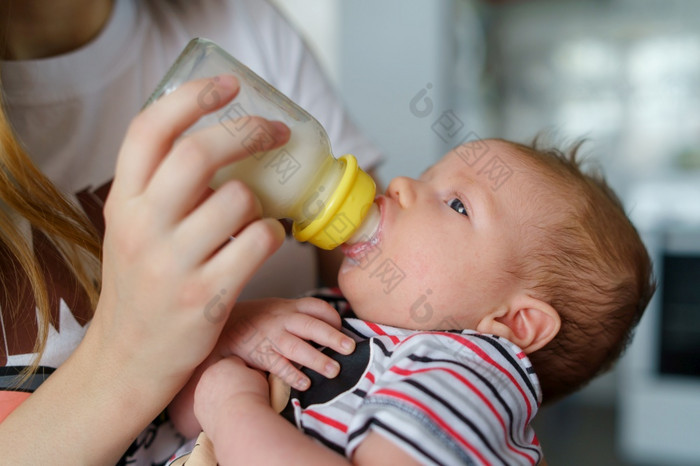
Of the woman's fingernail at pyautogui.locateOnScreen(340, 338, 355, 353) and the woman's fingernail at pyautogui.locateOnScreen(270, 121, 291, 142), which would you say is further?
the woman's fingernail at pyautogui.locateOnScreen(340, 338, 355, 353)

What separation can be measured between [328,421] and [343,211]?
0.24 m

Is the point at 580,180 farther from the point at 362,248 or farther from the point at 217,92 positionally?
the point at 217,92

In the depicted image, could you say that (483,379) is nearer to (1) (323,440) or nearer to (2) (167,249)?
(1) (323,440)

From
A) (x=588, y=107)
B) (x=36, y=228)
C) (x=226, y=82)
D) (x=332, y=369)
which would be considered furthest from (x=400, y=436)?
(x=588, y=107)

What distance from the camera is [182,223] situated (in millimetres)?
530

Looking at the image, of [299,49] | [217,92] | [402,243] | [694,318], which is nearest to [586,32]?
[694,318]

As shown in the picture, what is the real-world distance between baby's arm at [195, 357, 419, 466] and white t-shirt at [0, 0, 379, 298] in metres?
0.30

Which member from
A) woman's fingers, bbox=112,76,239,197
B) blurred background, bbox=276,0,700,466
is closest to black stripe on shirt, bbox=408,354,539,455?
woman's fingers, bbox=112,76,239,197

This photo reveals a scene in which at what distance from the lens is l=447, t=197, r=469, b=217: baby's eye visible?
83 cm

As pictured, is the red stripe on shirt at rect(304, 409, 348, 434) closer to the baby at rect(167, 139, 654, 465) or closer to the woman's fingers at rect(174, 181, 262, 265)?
the baby at rect(167, 139, 654, 465)

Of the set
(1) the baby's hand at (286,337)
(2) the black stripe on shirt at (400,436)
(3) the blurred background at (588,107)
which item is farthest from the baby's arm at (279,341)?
(3) the blurred background at (588,107)

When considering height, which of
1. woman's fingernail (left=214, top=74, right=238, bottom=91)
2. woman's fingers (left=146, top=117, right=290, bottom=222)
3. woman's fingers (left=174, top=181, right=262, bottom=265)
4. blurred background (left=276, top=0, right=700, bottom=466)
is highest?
woman's fingernail (left=214, top=74, right=238, bottom=91)

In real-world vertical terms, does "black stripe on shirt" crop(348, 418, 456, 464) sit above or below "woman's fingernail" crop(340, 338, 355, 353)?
below

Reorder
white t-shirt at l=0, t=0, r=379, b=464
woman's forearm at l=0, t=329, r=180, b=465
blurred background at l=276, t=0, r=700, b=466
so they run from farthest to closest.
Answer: blurred background at l=276, t=0, r=700, b=466 < white t-shirt at l=0, t=0, r=379, b=464 < woman's forearm at l=0, t=329, r=180, b=465
